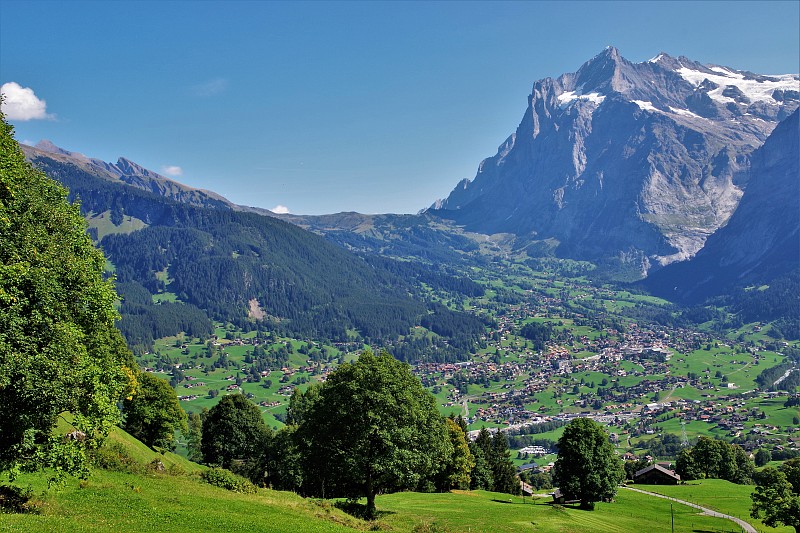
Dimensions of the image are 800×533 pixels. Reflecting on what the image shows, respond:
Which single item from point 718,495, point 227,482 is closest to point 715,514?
point 718,495

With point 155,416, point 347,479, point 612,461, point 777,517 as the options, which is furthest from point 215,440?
point 777,517

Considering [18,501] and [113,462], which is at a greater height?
[18,501]

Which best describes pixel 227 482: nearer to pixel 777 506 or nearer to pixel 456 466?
pixel 456 466

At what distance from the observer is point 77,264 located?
2856 cm

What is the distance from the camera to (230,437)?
291ft

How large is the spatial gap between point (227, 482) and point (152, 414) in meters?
33.3

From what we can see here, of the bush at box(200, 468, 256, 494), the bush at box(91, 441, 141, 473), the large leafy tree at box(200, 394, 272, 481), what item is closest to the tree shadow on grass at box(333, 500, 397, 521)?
the bush at box(200, 468, 256, 494)

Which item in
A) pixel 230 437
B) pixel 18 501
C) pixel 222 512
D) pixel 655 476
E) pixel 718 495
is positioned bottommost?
pixel 655 476

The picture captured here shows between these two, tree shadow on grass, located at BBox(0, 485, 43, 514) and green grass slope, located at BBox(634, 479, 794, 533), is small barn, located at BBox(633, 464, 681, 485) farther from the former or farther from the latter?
tree shadow on grass, located at BBox(0, 485, 43, 514)

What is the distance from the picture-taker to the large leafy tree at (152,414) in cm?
7131

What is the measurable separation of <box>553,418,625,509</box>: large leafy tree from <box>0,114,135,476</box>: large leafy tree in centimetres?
6126

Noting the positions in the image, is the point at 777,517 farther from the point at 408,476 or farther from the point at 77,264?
the point at 77,264

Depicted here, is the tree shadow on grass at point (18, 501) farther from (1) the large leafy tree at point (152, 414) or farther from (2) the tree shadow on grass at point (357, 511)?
(1) the large leafy tree at point (152, 414)

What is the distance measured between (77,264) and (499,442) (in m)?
92.3
